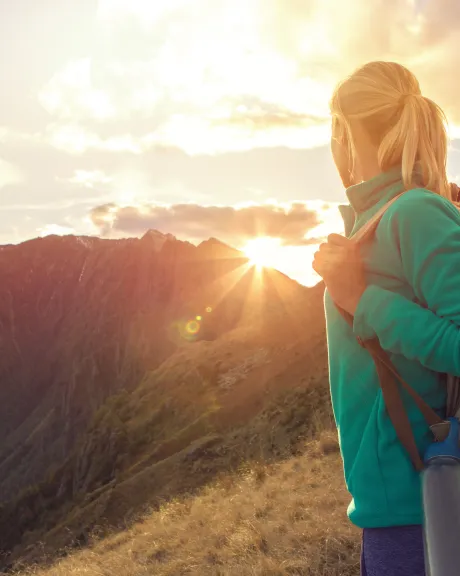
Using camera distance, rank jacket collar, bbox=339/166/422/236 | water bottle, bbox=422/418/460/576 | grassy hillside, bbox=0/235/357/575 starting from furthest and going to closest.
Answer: grassy hillside, bbox=0/235/357/575, jacket collar, bbox=339/166/422/236, water bottle, bbox=422/418/460/576

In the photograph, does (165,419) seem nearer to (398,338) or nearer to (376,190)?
(376,190)

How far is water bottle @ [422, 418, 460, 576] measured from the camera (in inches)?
49.6

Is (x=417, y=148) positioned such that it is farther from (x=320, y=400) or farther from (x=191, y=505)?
(x=320, y=400)

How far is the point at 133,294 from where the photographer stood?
438 feet

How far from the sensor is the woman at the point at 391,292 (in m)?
1.46

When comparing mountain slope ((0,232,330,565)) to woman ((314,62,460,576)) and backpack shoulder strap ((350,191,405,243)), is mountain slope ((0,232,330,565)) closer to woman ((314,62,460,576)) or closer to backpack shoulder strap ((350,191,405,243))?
woman ((314,62,460,576))

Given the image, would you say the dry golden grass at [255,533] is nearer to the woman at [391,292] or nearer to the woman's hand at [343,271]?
the woman at [391,292]

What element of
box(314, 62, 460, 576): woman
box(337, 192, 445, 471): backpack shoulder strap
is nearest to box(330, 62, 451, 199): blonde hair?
box(314, 62, 460, 576): woman

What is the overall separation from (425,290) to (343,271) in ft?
0.80

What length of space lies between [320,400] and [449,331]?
57.6ft

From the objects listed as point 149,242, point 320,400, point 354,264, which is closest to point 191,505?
point 354,264

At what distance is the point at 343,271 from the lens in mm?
1630

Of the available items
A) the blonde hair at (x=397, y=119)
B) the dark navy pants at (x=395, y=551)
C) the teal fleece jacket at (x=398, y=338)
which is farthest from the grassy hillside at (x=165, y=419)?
the blonde hair at (x=397, y=119)

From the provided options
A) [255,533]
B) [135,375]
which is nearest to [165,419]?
[255,533]
